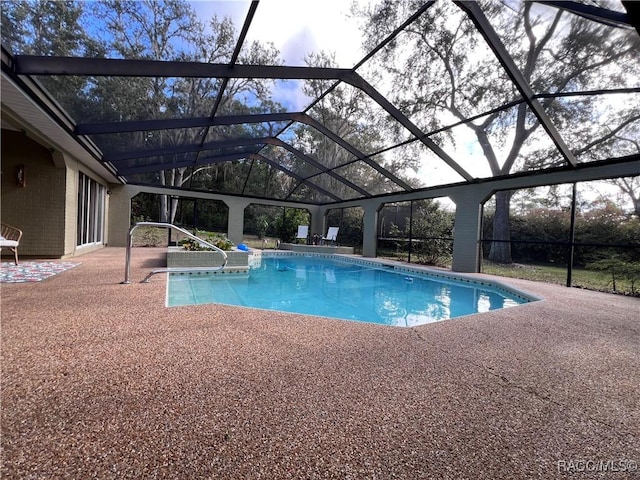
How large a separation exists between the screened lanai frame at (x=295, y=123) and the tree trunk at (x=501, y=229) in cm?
275

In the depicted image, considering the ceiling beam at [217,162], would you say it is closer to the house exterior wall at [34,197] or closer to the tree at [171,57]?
the tree at [171,57]

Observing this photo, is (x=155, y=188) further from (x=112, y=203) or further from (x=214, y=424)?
(x=214, y=424)

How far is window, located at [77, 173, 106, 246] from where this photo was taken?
7934 mm

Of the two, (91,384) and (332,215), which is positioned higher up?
(332,215)

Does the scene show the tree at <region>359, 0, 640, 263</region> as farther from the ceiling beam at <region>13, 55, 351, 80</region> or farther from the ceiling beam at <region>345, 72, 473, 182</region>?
the ceiling beam at <region>13, 55, 351, 80</region>

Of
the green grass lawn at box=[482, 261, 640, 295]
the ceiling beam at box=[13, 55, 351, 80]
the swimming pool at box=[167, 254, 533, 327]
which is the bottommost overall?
the swimming pool at box=[167, 254, 533, 327]

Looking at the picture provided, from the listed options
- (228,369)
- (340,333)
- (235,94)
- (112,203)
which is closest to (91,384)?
(228,369)

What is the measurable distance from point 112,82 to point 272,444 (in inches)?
223

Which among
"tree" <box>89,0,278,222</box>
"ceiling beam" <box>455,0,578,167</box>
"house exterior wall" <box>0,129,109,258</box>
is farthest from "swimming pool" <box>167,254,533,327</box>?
"tree" <box>89,0,278,222</box>

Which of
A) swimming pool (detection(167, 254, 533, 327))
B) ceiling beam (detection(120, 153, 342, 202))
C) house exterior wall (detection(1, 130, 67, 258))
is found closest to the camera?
swimming pool (detection(167, 254, 533, 327))

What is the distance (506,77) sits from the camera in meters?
5.21

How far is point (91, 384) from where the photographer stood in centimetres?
170

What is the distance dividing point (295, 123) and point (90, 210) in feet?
21.0

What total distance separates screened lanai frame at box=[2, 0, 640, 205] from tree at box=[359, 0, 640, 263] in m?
0.12
